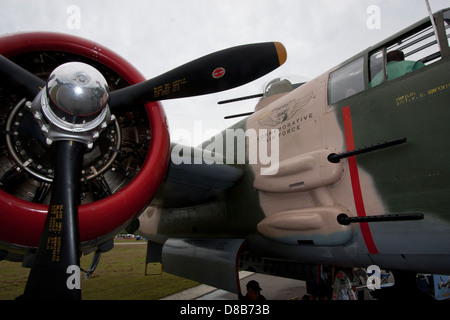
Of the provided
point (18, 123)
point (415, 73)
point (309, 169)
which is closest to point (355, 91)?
point (415, 73)

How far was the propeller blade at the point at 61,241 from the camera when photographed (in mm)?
1725

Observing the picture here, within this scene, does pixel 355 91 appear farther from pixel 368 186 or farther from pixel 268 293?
pixel 268 293

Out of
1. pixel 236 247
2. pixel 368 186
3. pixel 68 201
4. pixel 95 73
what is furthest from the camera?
pixel 236 247

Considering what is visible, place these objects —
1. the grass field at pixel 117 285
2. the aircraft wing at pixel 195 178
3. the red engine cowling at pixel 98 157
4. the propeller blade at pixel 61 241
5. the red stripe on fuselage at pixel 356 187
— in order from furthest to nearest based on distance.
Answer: the grass field at pixel 117 285 → the aircraft wing at pixel 195 178 → the red stripe on fuselage at pixel 356 187 → the red engine cowling at pixel 98 157 → the propeller blade at pixel 61 241

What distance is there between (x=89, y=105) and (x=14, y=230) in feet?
3.82

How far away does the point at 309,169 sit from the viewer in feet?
9.64

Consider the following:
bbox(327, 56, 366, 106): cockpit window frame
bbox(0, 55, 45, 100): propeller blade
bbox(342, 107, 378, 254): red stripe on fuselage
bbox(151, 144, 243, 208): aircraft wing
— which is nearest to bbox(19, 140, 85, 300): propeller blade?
bbox(0, 55, 45, 100): propeller blade

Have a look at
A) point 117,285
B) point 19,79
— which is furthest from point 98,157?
point 117,285

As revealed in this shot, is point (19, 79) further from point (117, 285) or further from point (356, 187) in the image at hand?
point (117, 285)

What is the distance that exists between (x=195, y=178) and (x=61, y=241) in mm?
2078

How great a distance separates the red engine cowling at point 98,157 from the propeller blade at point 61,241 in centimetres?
40

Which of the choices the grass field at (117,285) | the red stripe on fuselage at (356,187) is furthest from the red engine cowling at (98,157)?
the grass field at (117,285)

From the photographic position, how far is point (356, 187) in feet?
8.70

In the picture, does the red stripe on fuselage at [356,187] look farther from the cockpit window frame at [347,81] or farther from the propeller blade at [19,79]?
the propeller blade at [19,79]
